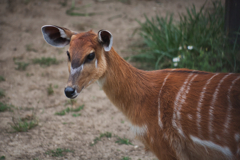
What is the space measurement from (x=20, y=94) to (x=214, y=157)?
10.9ft

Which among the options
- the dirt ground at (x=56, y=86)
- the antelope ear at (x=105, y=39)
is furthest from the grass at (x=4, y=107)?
the antelope ear at (x=105, y=39)

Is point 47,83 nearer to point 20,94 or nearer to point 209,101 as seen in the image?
point 20,94

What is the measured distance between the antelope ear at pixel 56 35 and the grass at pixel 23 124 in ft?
4.51

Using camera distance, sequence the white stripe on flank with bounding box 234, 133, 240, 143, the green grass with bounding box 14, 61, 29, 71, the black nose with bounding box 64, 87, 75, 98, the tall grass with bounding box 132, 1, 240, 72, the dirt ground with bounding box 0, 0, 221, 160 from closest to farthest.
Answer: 1. the white stripe on flank with bounding box 234, 133, 240, 143
2. the black nose with bounding box 64, 87, 75, 98
3. the dirt ground with bounding box 0, 0, 221, 160
4. the tall grass with bounding box 132, 1, 240, 72
5. the green grass with bounding box 14, 61, 29, 71

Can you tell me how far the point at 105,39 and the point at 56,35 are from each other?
625mm

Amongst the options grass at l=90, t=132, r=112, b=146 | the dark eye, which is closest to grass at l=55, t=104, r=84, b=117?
grass at l=90, t=132, r=112, b=146

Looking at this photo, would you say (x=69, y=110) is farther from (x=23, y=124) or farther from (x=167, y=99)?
(x=167, y=99)

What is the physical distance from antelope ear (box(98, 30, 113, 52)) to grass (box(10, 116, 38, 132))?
1830 millimetres

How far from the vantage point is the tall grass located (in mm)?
3752

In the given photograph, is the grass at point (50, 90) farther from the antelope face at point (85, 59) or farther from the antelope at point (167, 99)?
the antelope face at point (85, 59)

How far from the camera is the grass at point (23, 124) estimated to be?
3.23 meters

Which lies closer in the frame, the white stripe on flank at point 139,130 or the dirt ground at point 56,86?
the white stripe on flank at point 139,130

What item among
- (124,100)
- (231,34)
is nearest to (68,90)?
(124,100)

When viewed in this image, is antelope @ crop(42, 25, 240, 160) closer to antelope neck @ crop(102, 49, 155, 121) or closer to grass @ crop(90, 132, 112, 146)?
antelope neck @ crop(102, 49, 155, 121)
